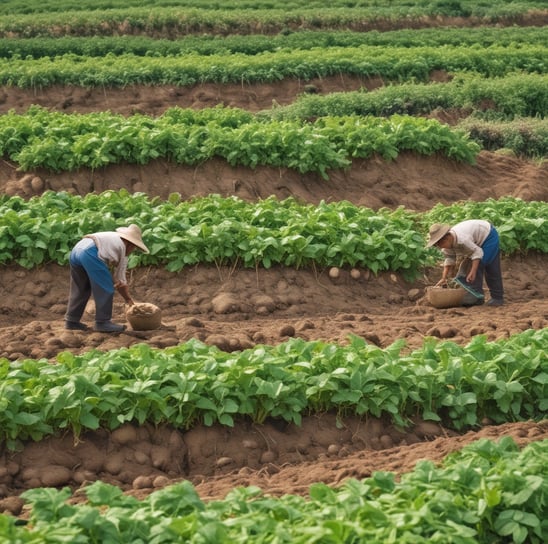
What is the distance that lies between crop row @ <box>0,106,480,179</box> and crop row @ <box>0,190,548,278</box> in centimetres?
153

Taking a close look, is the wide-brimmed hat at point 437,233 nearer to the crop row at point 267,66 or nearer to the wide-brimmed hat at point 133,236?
the wide-brimmed hat at point 133,236

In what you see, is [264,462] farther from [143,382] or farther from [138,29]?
[138,29]

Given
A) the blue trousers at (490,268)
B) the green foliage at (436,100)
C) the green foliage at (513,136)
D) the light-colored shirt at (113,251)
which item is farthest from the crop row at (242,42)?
Answer: the light-colored shirt at (113,251)

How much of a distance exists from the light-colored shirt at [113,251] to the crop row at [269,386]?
1.64 metres

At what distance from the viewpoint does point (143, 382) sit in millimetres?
8406

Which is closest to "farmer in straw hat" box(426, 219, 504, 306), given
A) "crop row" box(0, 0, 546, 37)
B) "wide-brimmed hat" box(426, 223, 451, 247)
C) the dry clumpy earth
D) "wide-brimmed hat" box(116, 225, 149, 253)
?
"wide-brimmed hat" box(426, 223, 451, 247)

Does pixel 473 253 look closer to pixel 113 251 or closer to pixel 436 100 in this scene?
pixel 113 251

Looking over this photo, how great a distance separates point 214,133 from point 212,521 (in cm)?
958

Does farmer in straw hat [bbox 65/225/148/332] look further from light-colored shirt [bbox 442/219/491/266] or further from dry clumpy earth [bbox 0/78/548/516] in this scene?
light-colored shirt [bbox 442/219/491/266]

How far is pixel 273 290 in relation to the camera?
491 inches

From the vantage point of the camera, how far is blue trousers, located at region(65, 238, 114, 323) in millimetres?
10711

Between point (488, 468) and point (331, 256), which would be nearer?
point (488, 468)

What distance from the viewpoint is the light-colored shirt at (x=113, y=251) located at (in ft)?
35.0

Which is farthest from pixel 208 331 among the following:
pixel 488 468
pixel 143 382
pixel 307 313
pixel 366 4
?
pixel 366 4
